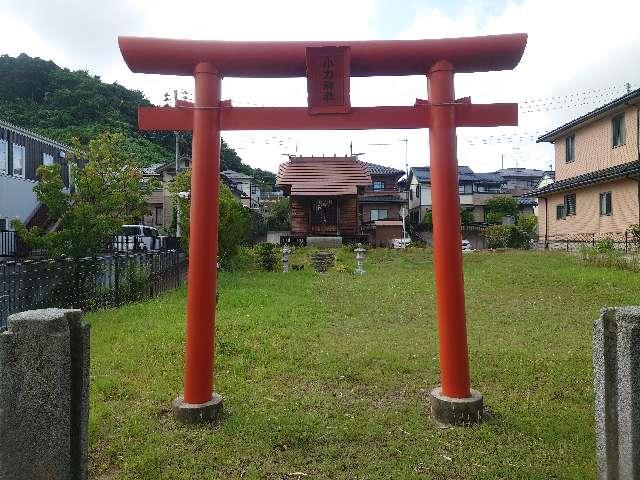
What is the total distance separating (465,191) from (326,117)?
45768 millimetres

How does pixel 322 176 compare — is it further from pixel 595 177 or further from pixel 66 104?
pixel 66 104

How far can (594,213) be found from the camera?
2347cm

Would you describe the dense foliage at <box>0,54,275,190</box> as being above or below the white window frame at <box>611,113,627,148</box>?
above

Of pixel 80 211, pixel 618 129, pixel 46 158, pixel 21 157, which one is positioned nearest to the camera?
pixel 80 211

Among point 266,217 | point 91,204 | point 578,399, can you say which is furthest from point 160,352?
point 266,217

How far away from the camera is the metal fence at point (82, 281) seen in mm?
8445

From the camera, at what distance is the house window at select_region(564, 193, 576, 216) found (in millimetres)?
25438

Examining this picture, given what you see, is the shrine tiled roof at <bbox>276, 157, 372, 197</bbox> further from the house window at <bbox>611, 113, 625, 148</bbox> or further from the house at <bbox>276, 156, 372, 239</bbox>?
the house window at <bbox>611, 113, 625, 148</bbox>

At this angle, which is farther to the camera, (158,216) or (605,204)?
(158,216)

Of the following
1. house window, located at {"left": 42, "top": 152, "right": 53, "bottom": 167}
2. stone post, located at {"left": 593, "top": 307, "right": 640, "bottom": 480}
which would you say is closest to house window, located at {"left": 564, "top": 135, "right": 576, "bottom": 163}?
house window, located at {"left": 42, "top": 152, "right": 53, "bottom": 167}

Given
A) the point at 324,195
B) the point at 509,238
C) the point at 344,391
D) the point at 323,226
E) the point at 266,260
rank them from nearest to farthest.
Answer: the point at 344,391, the point at 266,260, the point at 509,238, the point at 324,195, the point at 323,226

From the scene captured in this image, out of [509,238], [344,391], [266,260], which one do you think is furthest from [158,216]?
[344,391]

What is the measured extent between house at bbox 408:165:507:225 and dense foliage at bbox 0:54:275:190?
2680 centimetres

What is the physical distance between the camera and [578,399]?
5.14 m
